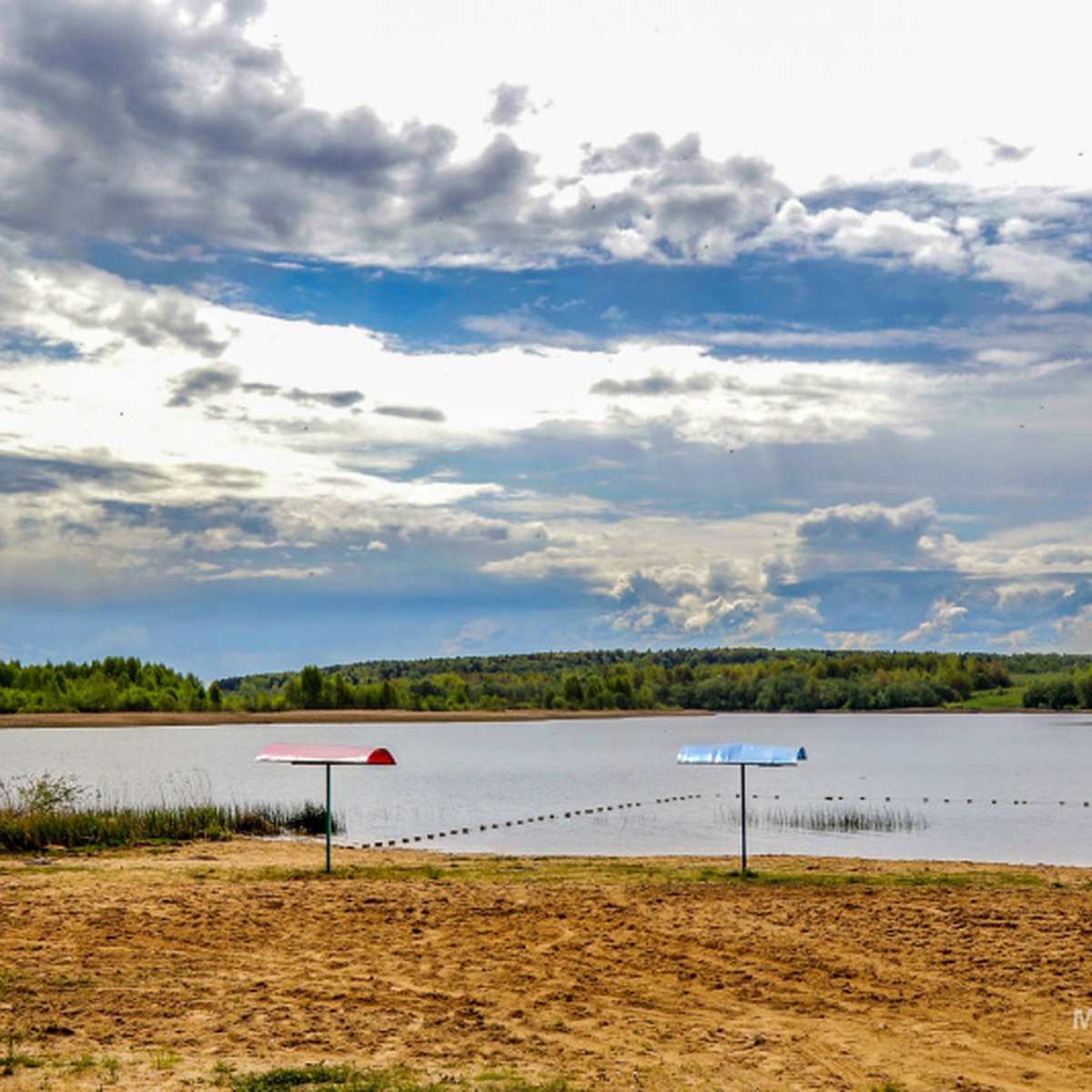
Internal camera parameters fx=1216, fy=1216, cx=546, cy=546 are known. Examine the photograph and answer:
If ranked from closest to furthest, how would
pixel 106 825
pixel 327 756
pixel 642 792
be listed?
pixel 327 756, pixel 106 825, pixel 642 792

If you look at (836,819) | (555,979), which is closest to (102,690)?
(836,819)

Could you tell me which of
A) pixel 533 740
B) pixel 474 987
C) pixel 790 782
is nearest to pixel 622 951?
pixel 474 987

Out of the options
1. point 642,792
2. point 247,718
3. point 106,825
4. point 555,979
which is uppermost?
point 555,979

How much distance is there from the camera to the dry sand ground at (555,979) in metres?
12.3

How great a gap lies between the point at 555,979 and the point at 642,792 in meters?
46.8

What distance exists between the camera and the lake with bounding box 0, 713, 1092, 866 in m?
40.4

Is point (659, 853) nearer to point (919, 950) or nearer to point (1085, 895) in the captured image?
point (1085, 895)

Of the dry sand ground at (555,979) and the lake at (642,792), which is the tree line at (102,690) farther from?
the dry sand ground at (555,979)

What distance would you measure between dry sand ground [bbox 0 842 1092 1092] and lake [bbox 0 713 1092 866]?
1500cm

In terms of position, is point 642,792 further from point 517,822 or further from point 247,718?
point 247,718

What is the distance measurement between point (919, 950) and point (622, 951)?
431cm

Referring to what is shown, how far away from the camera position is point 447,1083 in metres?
11.3

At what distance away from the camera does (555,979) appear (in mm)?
15891

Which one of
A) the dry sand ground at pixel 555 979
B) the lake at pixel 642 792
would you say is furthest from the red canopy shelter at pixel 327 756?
the lake at pixel 642 792
